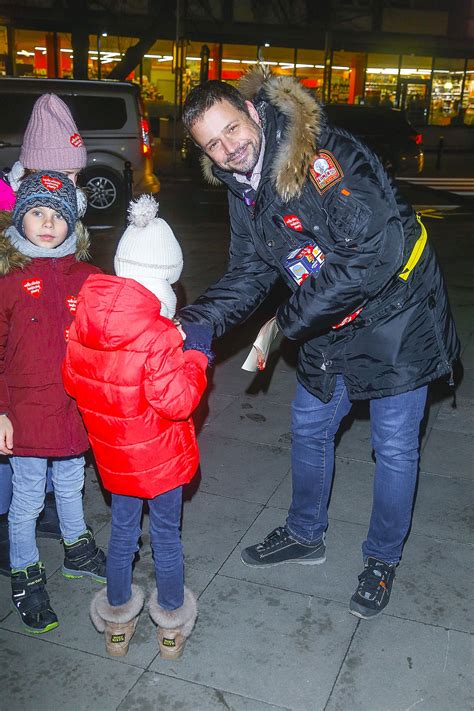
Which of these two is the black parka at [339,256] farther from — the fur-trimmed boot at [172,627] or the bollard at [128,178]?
the bollard at [128,178]

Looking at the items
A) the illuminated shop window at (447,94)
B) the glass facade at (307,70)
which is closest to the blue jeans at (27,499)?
the glass facade at (307,70)

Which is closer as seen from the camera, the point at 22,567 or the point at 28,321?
the point at 28,321

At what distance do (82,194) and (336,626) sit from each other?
6.88ft

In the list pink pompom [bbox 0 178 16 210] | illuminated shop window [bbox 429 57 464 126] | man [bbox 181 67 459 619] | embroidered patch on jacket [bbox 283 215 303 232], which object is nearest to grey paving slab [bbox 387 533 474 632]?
man [bbox 181 67 459 619]

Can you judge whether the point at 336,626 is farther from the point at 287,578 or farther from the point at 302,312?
the point at 302,312

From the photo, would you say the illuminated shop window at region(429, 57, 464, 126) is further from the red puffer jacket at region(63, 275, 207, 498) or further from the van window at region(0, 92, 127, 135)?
the red puffer jacket at region(63, 275, 207, 498)

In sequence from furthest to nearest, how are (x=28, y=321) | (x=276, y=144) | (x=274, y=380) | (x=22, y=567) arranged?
1. (x=274, y=380)
2. (x=22, y=567)
3. (x=28, y=321)
4. (x=276, y=144)

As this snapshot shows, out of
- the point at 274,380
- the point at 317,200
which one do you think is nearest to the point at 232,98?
the point at 317,200

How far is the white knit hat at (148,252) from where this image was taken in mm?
2518

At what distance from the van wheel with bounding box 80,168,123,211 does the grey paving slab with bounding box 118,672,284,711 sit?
37.7 feet

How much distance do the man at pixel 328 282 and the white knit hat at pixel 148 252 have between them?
0.35 m

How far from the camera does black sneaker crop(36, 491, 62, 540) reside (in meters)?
3.57

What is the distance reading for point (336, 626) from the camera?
2926 mm

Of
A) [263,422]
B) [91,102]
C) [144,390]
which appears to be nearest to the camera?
[144,390]
